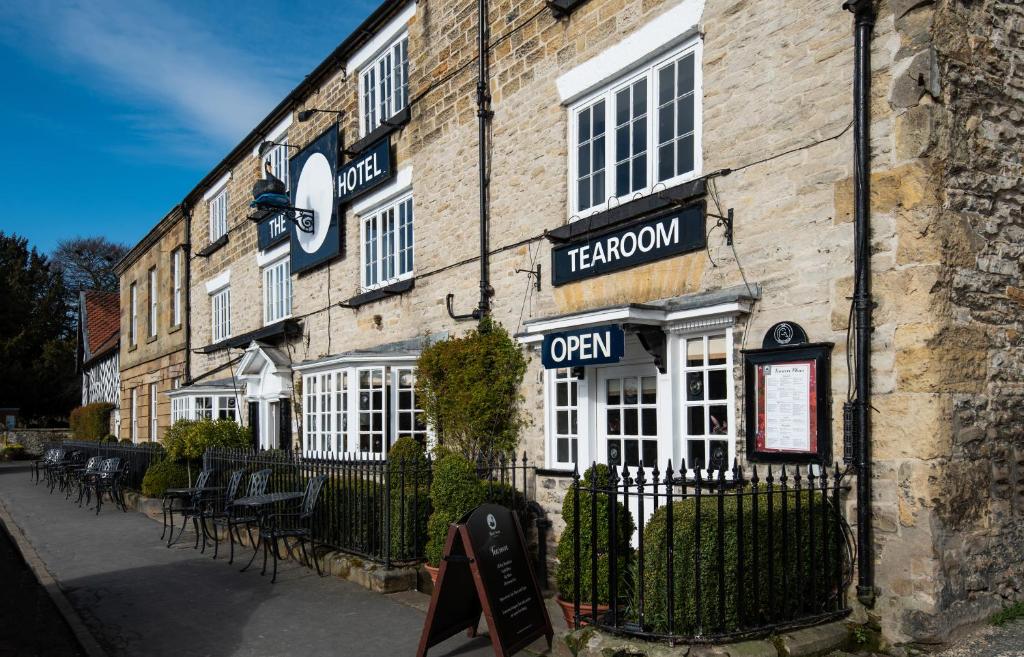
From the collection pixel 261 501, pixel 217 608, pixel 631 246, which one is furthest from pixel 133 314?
pixel 631 246

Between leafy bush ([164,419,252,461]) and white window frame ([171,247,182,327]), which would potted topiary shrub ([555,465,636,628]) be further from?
white window frame ([171,247,182,327])

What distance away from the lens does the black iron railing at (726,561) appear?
555 centimetres

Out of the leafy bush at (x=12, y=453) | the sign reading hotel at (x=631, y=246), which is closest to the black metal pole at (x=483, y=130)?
the sign reading hotel at (x=631, y=246)

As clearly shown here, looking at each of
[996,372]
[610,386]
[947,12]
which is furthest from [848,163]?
[610,386]

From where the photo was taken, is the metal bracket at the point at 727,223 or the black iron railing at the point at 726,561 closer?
the black iron railing at the point at 726,561

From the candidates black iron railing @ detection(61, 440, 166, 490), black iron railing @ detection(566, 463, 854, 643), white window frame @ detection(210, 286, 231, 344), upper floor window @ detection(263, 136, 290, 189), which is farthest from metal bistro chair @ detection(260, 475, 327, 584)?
white window frame @ detection(210, 286, 231, 344)

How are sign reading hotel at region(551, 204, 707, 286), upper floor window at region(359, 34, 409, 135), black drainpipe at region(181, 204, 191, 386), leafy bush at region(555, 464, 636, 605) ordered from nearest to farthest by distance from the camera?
leafy bush at region(555, 464, 636, 605) → sign reading hotel at region(551, 204, 707, 286) → upper floor window at region(359, 34, 409, 135) → black drainpipe at region(181, 204, 191, 386)

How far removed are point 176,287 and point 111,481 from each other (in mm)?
9417

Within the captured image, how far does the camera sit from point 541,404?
9.62 metres

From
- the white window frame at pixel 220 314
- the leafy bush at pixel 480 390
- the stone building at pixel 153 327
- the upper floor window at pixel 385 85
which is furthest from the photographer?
the stone building at pixel 153 327

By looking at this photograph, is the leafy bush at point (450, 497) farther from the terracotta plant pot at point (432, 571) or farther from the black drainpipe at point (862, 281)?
the black drainpipe at point (862, 281)

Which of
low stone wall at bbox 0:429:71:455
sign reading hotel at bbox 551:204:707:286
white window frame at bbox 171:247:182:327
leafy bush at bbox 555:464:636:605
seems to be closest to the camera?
leafy bush at bbox 555:464:636:605

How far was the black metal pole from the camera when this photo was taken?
10.6 meters

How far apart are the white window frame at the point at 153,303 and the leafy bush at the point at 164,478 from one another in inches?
468
